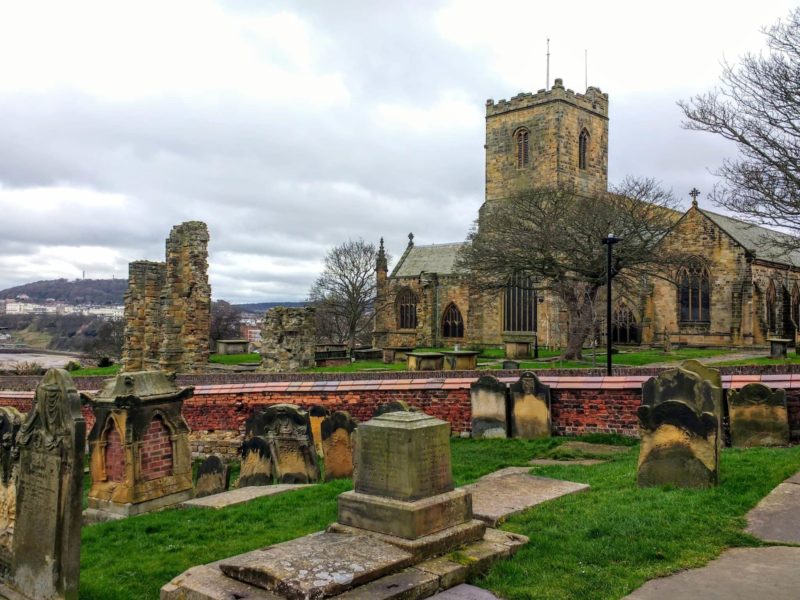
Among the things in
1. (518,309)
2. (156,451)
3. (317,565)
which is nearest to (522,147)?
(518,309)

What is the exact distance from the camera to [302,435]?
11172mm

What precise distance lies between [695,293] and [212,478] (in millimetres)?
31781

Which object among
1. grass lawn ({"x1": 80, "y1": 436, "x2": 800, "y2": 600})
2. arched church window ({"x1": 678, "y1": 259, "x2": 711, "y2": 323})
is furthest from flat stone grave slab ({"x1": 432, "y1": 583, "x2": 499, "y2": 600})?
arched church window ({"x1": 678, "y1": 259, "x2": 711, "y2": 323})

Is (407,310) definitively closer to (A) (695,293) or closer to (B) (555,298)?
(B) (555,298)

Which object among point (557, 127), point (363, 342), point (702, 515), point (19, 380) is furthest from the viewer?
point (363, 342)

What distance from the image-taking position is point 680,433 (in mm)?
7660

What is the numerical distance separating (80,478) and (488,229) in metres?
26.1

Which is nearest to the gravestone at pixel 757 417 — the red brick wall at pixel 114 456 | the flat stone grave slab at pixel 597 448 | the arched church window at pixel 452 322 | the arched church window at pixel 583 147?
the flat stone grave slab at pixel 597 448

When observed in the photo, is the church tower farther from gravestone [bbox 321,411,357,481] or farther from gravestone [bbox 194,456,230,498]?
gravestone [bbox 194,456,230,498]

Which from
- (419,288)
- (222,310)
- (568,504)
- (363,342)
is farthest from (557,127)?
(222,310)

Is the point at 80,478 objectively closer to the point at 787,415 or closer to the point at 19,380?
the point at 787,415

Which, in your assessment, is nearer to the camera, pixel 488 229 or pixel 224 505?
pixel 224 505

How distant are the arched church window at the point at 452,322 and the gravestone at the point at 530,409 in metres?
32.0

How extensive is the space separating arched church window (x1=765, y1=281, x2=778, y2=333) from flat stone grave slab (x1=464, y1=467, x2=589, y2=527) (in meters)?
32.0
